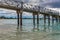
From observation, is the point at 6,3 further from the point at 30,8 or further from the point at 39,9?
the point at 39,9

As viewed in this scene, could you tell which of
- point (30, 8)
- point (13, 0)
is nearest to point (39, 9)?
point (30, 8)

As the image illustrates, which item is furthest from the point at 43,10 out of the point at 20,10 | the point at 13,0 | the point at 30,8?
the point at 13,0

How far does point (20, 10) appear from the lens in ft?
132

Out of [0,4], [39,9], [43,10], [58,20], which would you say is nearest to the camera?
[0,4]

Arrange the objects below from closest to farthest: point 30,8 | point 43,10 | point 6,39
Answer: point 6,39
point 30,8
point 43,10

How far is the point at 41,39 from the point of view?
21.7 meters

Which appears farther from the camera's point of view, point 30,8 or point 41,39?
point 30,8

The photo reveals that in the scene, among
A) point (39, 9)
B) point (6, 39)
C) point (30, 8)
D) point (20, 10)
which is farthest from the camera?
point (39, 9)

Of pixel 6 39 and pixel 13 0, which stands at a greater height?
pixel 13 0

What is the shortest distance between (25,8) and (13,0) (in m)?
5.85

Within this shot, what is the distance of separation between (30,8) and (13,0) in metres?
9.12

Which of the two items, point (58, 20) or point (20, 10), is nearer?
point (20, 10)

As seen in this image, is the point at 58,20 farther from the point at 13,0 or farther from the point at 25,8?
the point at 13,0

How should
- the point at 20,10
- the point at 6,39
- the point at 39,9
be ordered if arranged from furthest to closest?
the point at 39,9 < the point at 20,10 < the point at 6,39
